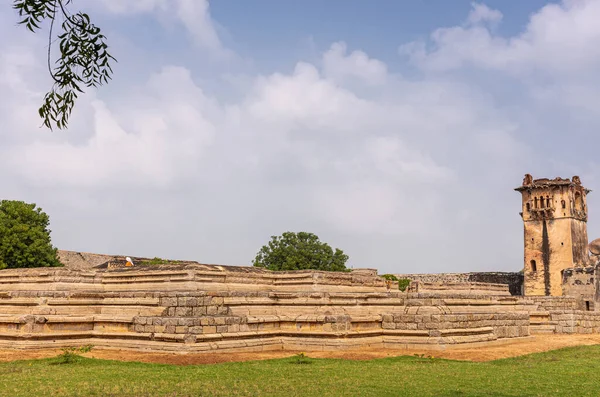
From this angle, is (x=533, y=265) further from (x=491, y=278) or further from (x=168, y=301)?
(x=168, y=301)

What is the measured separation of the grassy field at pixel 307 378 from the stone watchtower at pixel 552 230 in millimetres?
34527

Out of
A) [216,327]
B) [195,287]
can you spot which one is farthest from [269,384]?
[195,287]

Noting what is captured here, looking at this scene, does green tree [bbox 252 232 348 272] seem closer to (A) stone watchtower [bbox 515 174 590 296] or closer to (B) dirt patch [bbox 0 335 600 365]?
(A) stone watchtower [bbox 515 174 590 296]

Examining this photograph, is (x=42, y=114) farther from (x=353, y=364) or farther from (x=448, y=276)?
(x=448, y=276)

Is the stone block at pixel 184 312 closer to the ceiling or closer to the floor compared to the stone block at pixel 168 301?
closer to the floor

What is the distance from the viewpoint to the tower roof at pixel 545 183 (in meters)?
45.2

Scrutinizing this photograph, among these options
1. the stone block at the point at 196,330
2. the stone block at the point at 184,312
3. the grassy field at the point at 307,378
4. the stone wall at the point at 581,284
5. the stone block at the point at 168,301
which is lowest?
the grassy field at the point at 307,378

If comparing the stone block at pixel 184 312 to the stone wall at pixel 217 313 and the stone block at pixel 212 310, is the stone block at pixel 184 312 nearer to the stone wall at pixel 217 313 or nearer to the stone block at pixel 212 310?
the stone wall at pixel 217 313

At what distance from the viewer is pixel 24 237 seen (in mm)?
31234

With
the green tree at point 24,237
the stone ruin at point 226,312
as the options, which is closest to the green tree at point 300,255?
the green tree at point 24,237

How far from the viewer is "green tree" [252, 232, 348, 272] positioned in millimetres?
44125

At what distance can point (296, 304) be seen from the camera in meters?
Result: 16.0

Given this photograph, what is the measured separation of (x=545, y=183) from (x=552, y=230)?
3.44 m

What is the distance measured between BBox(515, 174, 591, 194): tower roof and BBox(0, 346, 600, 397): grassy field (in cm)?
3554
